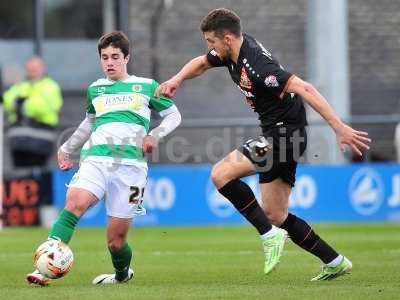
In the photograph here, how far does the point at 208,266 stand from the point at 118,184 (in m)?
2.19


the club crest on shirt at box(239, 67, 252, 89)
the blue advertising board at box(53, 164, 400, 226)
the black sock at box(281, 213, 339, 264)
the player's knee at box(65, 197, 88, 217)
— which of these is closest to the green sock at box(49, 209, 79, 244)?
the player's knee at box(65, 197, 88, 217)

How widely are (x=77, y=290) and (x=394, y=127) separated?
11.8 meters

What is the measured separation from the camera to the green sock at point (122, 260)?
8.98 m

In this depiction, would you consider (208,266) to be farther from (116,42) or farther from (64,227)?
(116,42)

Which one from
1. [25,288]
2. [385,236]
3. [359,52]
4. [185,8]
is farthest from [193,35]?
[25,288]

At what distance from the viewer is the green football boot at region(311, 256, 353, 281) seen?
920 cm

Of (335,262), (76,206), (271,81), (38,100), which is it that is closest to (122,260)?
(76,206)

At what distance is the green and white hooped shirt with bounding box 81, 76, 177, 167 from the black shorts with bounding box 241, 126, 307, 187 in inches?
27.9

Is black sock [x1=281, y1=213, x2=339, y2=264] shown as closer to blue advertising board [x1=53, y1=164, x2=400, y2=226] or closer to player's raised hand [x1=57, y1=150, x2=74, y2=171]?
player's raised hand [x1=57, y1=150, x2=74, y2=171]

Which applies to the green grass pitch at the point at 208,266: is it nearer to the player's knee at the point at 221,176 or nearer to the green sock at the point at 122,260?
the green sock at the point at 122,260

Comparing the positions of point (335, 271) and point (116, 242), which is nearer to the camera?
point (116, 242)

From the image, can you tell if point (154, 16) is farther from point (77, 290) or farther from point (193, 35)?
point (77, 290)

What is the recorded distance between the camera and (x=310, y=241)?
Answer: 926cm

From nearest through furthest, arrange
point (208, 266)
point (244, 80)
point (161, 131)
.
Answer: point (161, 131), point (244, 80), point (208, 266)
